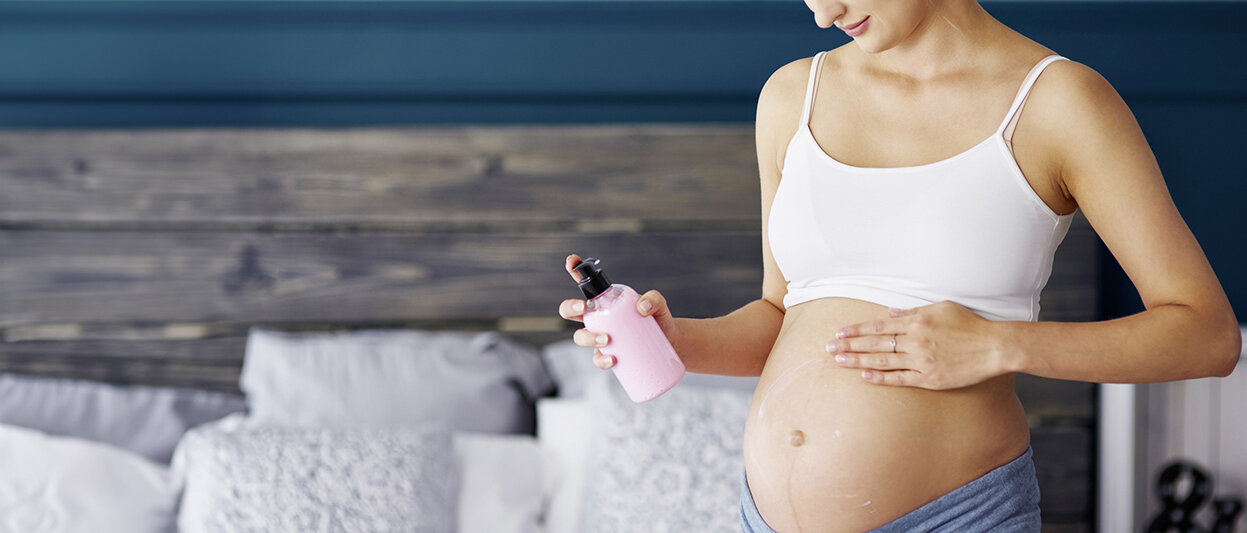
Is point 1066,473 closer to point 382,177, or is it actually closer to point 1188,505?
point 1188,505

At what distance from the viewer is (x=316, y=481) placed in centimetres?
172

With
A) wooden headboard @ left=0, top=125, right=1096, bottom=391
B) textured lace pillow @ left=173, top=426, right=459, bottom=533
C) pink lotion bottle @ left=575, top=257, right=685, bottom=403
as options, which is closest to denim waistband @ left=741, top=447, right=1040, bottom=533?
pink lotion bottle @ left=575, top=257, right=685, bottom=403

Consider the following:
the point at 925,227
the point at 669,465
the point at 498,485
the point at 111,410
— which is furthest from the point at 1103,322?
the point at 111,410

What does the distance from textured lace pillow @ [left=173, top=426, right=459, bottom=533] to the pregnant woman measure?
3.17ft

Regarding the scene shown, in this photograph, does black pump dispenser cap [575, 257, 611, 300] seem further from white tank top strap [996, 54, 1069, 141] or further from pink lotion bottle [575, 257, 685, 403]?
white tank top strap [996, 54, 1069, 141]

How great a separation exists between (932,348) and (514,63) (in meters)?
1.66

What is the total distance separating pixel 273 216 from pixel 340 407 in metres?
0.48

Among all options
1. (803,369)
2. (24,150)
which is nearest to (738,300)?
(803,369)

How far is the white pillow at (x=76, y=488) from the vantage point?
5.61 ft

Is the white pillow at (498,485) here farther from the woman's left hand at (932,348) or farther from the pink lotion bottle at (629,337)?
the woman's left hand at (932,348)

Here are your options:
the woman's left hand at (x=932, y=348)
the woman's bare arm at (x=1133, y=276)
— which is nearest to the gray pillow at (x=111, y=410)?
the woman's left hand at (x=932, y=348)

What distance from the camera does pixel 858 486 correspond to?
0.85 m

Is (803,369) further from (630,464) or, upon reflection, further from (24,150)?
(24,150)

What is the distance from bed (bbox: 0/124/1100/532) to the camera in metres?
2.07
